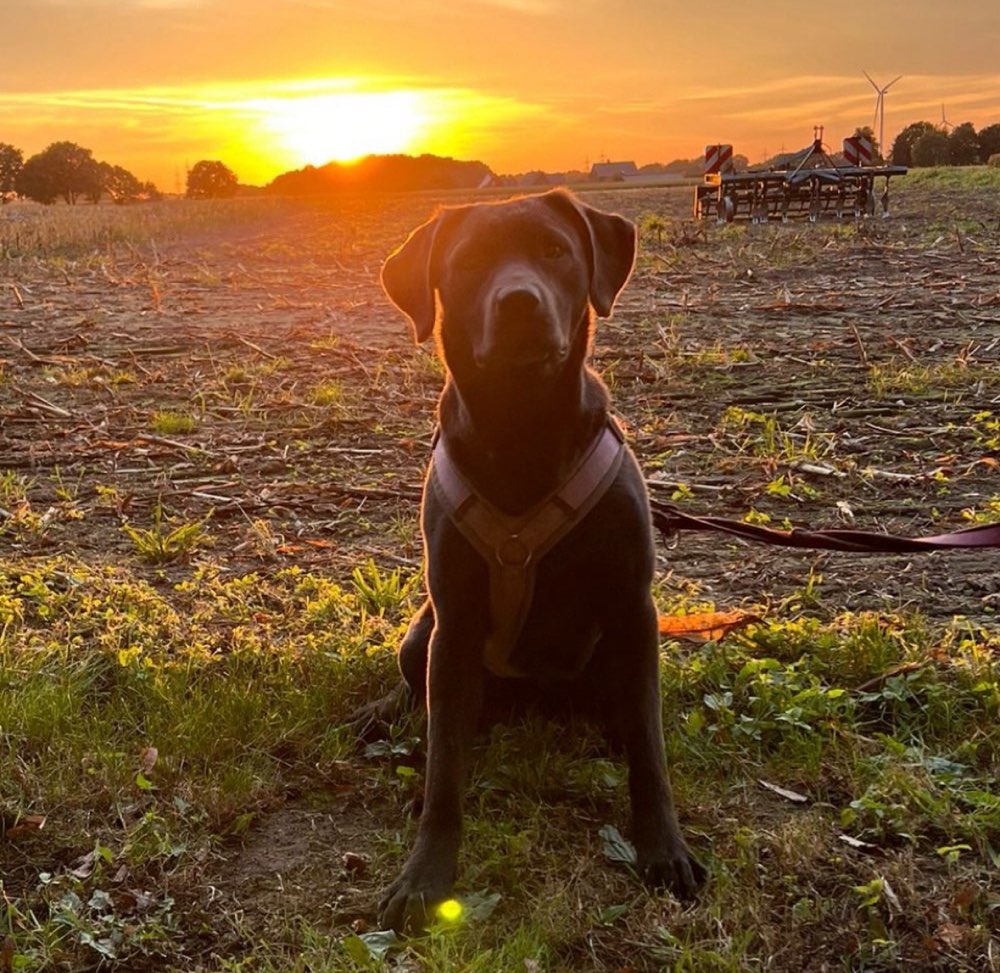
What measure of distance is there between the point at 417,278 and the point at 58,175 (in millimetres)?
90707

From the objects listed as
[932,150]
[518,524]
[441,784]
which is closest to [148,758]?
[441,784]

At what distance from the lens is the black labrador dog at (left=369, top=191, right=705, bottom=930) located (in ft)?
8.44

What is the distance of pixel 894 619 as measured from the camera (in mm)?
3664

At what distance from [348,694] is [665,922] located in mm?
1386

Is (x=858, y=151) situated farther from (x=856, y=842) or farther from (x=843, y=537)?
(x=856, y=842)

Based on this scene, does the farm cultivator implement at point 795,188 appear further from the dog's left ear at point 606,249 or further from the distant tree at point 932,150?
the distant tree at point 932,150

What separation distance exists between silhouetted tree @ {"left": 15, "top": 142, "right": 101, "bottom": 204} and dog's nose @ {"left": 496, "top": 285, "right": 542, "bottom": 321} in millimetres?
89361

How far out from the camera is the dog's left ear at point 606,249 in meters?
2.89

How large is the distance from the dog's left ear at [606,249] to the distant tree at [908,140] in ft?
243

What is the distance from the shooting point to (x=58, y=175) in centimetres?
8381

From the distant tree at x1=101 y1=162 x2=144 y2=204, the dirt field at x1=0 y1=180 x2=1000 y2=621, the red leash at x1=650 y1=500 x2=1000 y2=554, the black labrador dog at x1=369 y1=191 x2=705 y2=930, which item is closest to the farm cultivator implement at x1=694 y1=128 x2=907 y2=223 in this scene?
the dirt field at x1=0 y1=180 x2=1000 y2=621

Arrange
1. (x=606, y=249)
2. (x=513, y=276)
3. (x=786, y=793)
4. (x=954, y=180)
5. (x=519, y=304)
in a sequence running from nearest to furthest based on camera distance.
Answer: (x=519, y=304) → (x=513, y=276) → (x=786, y=793) → (x=606, y=249) → (x=954, y=180)

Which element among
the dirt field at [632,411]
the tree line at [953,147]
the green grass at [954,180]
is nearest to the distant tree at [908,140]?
the tree line at [953,147]

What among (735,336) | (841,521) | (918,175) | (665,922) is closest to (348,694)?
(665,922)
